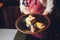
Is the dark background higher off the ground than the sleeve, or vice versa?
the sleeve

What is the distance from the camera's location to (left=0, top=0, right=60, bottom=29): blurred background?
78cm

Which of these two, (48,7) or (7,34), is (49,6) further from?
(7,34)

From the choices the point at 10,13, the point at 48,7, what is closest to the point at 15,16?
the point at 10,13

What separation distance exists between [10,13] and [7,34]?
12cm

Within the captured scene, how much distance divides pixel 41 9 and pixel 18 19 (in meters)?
0.14

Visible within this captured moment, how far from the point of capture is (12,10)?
803 millimetres

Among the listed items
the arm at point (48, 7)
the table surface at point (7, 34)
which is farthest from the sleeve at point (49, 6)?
the table surface at point (7, 34)

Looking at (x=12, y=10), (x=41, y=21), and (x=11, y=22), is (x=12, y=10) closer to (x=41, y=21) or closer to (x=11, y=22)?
(x=11, y=22)

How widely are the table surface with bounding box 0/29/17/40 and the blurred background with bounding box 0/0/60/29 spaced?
0.9 inches

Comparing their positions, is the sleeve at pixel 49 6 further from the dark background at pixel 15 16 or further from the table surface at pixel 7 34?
the table surface at pixel 7 34

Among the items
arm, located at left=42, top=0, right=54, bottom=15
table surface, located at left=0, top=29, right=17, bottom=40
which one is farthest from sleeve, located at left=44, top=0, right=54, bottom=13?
table surface, located at left=0, top=29, right=17, bottom=40

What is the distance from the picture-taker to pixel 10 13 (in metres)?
0.80

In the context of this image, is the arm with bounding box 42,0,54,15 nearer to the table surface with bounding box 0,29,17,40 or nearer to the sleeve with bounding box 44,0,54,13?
the sleeve with bounding box 44,0,54,13

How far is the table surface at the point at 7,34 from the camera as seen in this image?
0.80 metres
